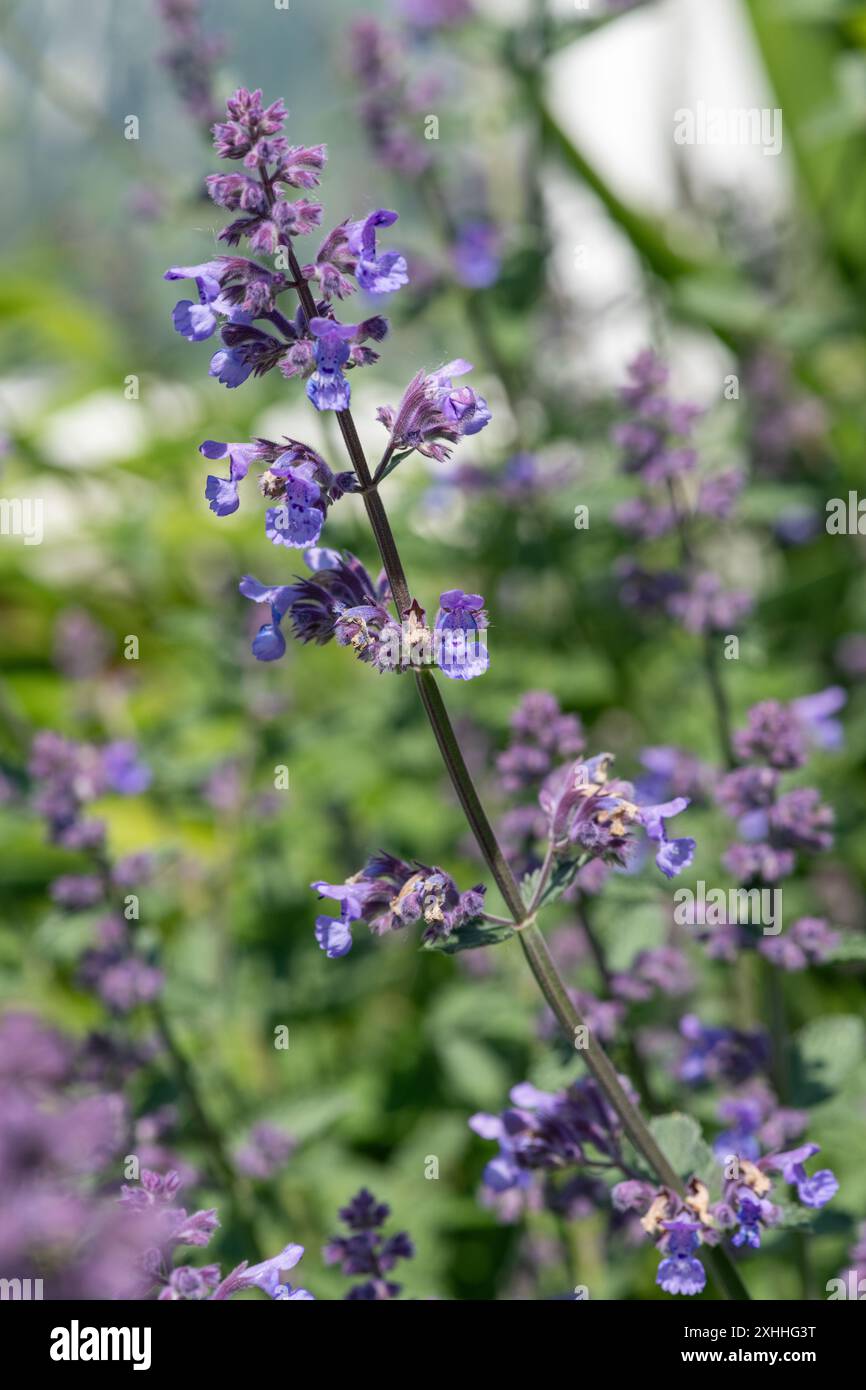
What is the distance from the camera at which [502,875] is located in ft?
6.44

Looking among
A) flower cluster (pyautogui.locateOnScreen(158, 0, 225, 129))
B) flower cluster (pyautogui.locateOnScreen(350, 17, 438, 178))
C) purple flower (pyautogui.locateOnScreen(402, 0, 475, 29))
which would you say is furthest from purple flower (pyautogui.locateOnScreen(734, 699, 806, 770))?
purple flower (pyautogui.locateOnScreen(402, 0, 475, 29))

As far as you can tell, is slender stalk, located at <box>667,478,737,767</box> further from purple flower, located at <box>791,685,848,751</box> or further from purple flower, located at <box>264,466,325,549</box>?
purple flower, located at <box>264,466,325,549</box>

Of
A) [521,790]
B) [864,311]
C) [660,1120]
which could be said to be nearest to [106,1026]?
[521,790]

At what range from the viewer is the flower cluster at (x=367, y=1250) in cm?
231

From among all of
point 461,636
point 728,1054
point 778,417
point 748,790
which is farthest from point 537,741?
point 778,417

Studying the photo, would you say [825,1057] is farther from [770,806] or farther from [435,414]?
[435,414]

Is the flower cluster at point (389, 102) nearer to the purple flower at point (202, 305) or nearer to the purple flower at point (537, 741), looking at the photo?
the purple flower at point (537, 741)

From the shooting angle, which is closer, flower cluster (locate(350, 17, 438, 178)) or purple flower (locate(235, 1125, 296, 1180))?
purple flower (locate(235, 1125, 296, 1180))

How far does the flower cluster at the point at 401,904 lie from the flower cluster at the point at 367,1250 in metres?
0.63

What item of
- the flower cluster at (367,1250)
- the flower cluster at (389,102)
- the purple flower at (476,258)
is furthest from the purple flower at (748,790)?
the flower cluster at (389,102)

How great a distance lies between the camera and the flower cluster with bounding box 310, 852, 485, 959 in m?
1.93

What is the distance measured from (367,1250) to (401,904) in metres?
0.75

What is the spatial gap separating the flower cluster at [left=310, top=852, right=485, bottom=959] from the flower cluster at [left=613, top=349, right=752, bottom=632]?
144cm
